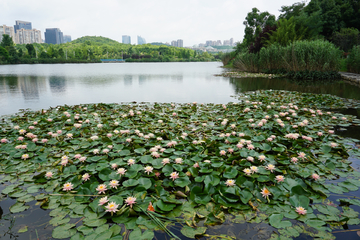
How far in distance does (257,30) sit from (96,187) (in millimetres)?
28360

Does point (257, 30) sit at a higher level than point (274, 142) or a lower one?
higher

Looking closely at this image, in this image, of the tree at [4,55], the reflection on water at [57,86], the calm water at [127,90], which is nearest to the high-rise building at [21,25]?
the tree at [4,55]

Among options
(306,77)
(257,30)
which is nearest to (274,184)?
(306,77)

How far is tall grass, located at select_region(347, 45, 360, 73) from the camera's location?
1095 centimetres

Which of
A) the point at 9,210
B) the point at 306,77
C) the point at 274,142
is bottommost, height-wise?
the point at 9,210

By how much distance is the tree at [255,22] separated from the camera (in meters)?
25.0

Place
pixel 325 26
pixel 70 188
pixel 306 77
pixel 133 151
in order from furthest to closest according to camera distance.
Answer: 1. pixel 325 26
2. pixel 306 77
3. pixel 133 151
4. pixel 70 188

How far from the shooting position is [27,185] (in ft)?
Answer: 6.06

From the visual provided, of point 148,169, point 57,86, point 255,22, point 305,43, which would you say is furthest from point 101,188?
point 255,22

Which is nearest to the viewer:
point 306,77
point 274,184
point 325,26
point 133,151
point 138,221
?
point 138,221

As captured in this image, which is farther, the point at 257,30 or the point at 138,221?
the point at 257,30

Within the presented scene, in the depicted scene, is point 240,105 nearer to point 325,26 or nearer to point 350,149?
point 350,149

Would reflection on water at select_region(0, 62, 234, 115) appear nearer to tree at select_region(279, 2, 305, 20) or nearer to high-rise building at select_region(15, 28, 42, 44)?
tree at select_region(279, 2, 305, 20)

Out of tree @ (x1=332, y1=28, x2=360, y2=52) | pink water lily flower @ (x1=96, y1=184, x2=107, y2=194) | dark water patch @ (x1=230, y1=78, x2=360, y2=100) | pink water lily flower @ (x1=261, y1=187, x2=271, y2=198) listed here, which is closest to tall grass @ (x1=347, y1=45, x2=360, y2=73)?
dark water patch @ (x1=230, y1=78, x2=360, y2=100)
